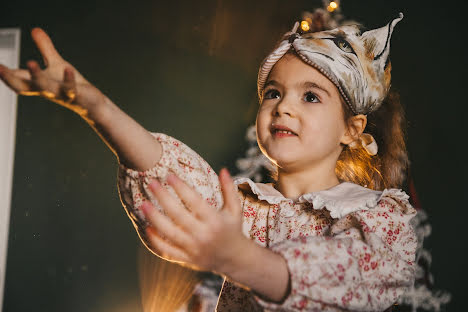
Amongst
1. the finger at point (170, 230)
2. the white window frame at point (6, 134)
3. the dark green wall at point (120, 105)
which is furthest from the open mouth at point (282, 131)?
the white window frame at point (6, 134)

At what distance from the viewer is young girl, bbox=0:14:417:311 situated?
44cm

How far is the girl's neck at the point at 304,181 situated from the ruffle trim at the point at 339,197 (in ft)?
0.07

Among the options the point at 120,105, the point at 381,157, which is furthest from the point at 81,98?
the point at 120,105

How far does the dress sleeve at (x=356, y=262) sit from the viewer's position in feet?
1.59

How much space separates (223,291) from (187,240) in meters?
0.37

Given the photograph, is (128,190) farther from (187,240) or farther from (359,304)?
(359,304)

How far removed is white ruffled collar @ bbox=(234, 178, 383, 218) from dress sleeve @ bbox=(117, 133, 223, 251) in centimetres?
13

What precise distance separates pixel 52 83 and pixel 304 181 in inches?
19.0

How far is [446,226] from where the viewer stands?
131 cm

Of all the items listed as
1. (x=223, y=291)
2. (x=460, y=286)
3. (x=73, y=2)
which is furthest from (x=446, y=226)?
(x=73, y=2)

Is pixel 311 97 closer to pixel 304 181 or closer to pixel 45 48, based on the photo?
pixel 304 181

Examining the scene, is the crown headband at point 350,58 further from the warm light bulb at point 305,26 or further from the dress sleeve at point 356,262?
the dress sleeve at point 356,262

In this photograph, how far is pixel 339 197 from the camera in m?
0.71

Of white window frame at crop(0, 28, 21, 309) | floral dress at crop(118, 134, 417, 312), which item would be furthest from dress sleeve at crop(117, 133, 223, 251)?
white window frame at crop(0, 28, 21, 309)
